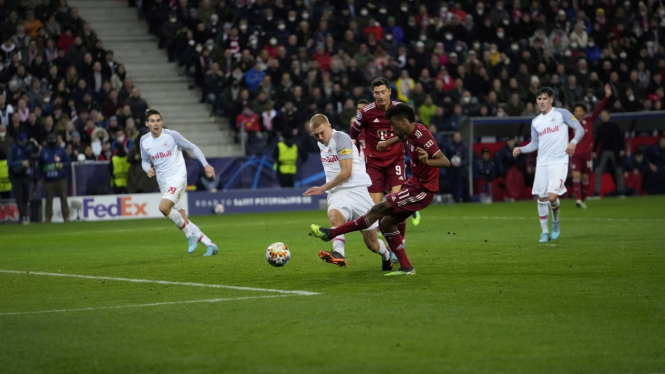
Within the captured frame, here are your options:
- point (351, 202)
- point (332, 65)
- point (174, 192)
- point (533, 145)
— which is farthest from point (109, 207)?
point (351, 202)

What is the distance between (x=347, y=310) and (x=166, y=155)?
7.73m

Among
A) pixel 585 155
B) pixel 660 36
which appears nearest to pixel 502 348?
pixel 585 155

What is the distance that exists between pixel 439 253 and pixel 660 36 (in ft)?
87.2

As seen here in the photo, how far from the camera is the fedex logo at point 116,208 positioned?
1038 inches

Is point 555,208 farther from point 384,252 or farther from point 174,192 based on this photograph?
point 174,192

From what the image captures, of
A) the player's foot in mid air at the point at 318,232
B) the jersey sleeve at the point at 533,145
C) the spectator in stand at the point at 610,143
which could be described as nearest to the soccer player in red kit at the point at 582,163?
the spectator in stand at the point at 610,143

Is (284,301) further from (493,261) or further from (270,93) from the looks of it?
(270,93)

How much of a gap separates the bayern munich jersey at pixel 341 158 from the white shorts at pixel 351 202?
0.24 feet

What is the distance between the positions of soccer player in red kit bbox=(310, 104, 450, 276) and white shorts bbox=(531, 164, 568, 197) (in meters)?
5.47

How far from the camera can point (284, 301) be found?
376 inches

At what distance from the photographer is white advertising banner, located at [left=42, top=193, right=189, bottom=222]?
26.2 meters

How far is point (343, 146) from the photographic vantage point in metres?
12.1

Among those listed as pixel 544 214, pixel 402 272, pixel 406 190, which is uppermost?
pixel 406 190

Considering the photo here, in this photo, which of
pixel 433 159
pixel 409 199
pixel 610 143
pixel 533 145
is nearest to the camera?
pixel 433 159
